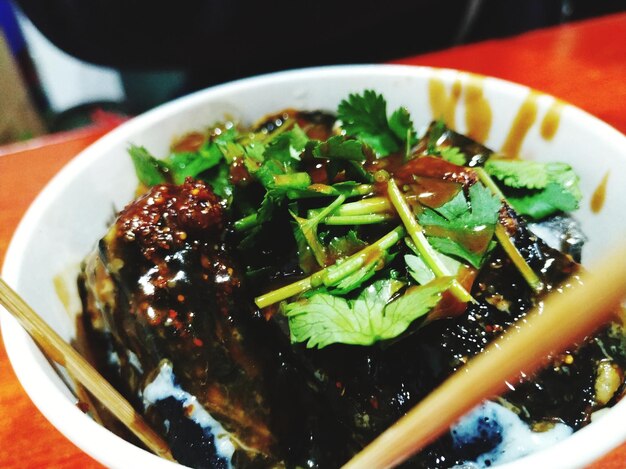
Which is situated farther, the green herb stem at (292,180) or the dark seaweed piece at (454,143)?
the dark seaweed piece at (454,143)

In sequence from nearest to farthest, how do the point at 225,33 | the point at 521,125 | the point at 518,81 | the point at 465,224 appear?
1. the point at 465,224
2. the point at 521,125
3. the point at 518,81
4. the point at 225,33

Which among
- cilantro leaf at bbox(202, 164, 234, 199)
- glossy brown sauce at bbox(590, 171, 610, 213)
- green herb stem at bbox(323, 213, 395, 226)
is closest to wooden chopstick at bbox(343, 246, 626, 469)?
green herb stem at bbox(323, 213, 395, 226)

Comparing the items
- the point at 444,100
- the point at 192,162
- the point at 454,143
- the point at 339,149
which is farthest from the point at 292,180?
the point at 444,100

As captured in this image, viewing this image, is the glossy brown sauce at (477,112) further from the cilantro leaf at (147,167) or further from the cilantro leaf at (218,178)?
the cilantro leaf at (147,167)

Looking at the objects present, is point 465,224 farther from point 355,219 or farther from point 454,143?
point 454,143

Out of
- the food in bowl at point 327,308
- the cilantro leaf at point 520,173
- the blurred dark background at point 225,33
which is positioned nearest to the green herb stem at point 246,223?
the food in bowl at point 327,308

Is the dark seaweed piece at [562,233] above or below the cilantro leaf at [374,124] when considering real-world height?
below

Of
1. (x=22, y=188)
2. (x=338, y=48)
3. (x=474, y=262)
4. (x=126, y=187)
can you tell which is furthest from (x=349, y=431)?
(x=338, y=48)
